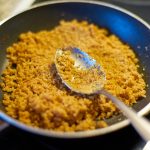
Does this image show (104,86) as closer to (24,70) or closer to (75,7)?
(24,70)

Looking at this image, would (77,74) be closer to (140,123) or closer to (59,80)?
(59,80)

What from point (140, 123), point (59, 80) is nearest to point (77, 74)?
point (59, 80)

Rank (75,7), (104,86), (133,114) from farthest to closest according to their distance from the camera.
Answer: (75,7) < (104,86) < (133,114)

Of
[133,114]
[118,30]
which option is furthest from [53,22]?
[133,114]

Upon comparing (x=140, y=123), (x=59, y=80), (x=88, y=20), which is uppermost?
(x=88, y=20)

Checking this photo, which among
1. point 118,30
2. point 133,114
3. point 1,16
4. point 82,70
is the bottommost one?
point 133,114

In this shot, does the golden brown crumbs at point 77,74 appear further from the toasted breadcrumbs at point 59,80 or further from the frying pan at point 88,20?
the frying pan at point 88,20
